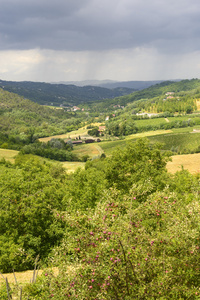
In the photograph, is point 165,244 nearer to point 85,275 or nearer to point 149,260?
point 149,260

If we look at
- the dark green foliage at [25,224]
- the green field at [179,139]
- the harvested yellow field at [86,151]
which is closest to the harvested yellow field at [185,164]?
the green field at [179,139]

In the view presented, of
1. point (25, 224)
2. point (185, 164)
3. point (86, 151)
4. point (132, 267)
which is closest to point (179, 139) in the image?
point (86, 151)

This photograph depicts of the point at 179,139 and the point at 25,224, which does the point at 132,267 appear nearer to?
the point at 25,224

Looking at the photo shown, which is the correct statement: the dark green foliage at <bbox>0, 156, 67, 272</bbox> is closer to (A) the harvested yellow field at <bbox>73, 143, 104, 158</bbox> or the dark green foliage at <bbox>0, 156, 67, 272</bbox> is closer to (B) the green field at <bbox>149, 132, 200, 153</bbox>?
(B) the green field at <bbox>149, 132, 200, 153</bbox>

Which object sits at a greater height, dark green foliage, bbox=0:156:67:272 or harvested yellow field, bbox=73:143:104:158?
dark green foliage, bbox=0:156:67:272

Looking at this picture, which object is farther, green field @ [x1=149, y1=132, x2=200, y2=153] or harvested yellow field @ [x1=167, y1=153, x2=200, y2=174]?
green field @ [x1=149, y1=132, x2=200, y2=153]

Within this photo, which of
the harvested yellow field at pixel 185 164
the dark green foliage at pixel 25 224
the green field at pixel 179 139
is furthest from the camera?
the green field at pixel 179 139

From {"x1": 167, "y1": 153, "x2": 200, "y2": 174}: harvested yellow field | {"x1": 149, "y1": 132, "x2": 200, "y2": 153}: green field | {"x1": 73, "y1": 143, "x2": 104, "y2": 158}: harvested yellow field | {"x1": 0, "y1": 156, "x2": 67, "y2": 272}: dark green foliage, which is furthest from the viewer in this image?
{"x1": 73, "y1": 143, "x2": 104, "y2": 158}: harvested yellow field

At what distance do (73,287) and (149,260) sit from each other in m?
2.99

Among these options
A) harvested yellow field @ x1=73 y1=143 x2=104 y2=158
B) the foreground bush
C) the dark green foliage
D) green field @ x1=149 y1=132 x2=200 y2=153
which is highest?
the foreground bush

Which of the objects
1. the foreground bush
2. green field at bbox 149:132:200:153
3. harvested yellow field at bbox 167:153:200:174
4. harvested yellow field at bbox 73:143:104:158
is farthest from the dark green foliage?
harvested yellow field at bbox 73:143:104:158

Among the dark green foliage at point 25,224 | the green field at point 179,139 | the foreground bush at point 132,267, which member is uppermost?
the foreground bush at point 132,267

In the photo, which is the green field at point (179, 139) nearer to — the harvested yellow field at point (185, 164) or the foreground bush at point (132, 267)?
the harvested yellow field at point (185, 164)

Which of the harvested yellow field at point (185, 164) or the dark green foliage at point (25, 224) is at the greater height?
the dark green foliage at point (25, 224)
